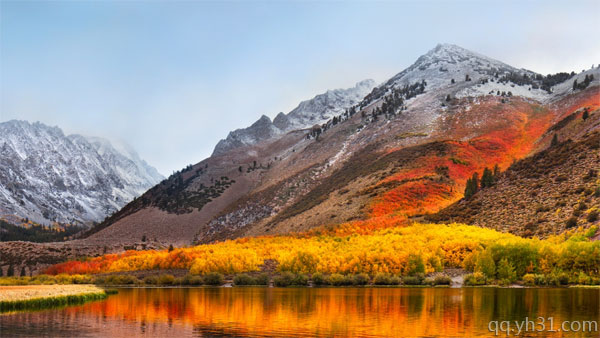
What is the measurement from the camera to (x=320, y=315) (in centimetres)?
2456

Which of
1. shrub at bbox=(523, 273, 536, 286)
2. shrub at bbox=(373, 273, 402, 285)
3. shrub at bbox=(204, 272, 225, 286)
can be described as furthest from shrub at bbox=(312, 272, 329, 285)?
shrub at bbox=(523, 273, 536, 286)

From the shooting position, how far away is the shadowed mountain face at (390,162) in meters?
81.2

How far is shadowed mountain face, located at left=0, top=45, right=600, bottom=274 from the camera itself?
81.2 m

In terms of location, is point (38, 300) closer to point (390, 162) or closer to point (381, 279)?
point (381, 279)

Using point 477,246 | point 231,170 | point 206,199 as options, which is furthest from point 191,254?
point 231,170

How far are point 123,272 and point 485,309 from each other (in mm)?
49939

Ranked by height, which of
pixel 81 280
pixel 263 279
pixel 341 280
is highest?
pixel 341 280

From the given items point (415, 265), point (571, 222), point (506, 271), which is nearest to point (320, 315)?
point (506, 271)

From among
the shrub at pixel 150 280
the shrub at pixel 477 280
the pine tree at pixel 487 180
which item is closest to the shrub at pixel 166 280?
the shrub at pixel 150 280

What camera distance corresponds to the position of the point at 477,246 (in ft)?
151

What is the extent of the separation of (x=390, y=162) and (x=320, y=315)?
258ft

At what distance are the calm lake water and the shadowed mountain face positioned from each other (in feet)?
73.8

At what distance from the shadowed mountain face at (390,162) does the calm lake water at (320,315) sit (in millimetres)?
22495

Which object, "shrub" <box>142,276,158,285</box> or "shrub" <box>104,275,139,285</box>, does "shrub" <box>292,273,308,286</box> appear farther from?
"shrub" <box>104,275,139,285</box>
